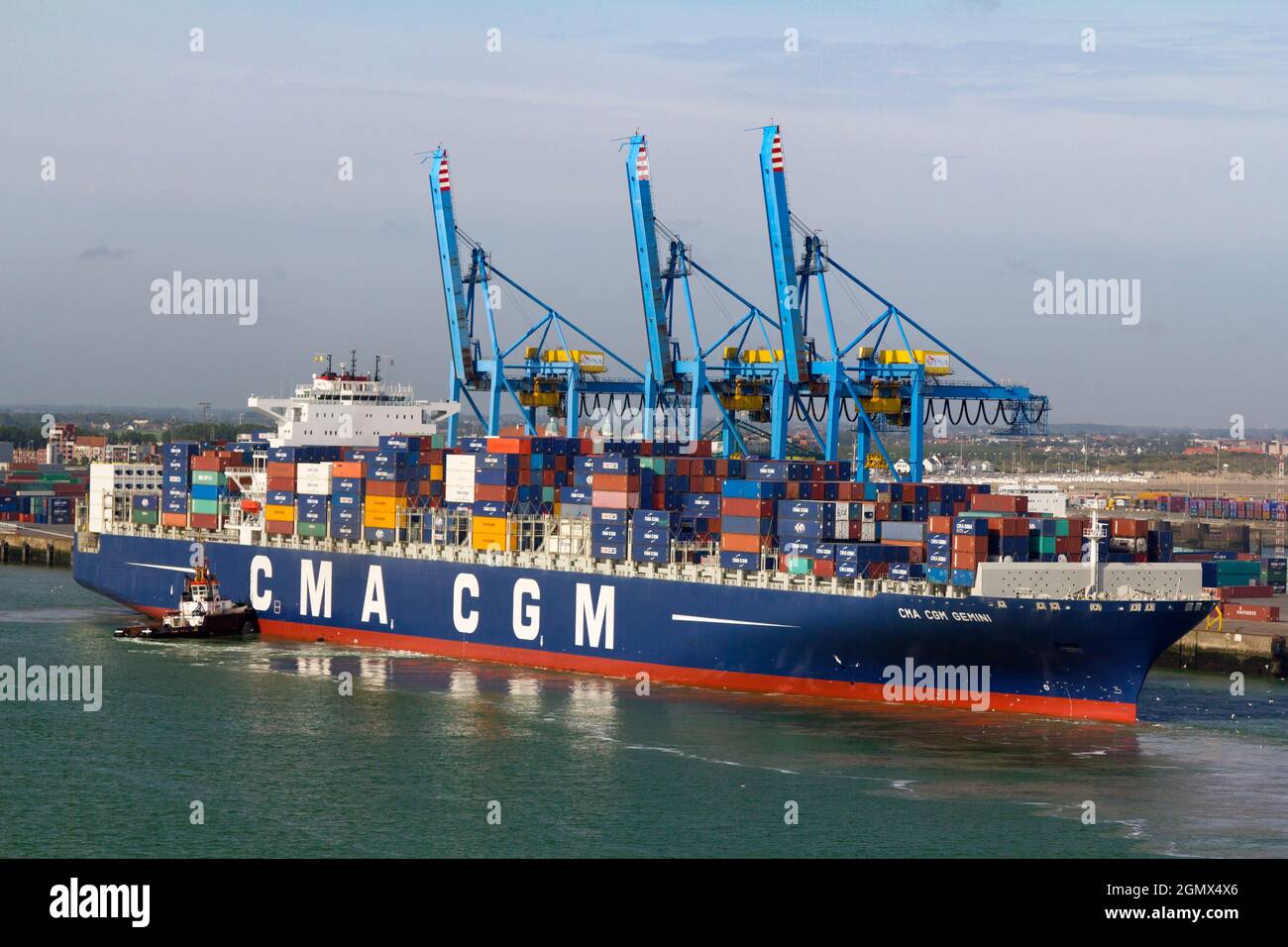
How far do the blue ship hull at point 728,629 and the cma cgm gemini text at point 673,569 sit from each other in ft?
0.18

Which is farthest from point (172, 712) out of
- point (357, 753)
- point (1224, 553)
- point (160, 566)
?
point (1224, 553)

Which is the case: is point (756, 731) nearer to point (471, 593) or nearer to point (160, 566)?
point (471, 593)

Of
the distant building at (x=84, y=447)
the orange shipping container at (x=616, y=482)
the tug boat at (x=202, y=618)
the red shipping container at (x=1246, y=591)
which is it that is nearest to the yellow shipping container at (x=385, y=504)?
the tug boat at (x=202, y=618)

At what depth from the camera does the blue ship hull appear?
43.8 meters

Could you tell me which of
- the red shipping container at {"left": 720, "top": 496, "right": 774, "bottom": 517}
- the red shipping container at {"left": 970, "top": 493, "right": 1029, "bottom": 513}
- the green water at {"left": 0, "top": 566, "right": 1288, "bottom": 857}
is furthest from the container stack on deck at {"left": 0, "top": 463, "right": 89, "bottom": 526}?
the red shipping container at {"left": 970, "top": 493, "right": 1029, "bottom": 513}

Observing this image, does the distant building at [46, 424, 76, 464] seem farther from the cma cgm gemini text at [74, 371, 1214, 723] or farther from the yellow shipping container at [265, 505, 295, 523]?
the yellow shipping container at [265, 505, 295, 523]

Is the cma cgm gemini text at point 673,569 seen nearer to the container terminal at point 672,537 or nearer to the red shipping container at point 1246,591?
the container terminal at point 672,537

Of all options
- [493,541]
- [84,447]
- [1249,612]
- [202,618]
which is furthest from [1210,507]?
[84,447]

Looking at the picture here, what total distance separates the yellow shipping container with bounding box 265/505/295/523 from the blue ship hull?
1127 millimetres

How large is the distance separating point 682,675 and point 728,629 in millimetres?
2142

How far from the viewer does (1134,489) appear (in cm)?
15288
